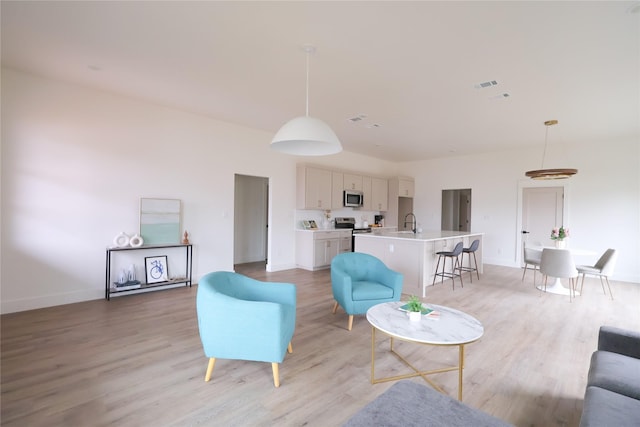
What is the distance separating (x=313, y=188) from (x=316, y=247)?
1360 mm

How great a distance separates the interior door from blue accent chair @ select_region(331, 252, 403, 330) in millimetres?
5005

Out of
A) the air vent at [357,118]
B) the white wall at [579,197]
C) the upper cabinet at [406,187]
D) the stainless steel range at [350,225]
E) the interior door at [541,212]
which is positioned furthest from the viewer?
the upper cabinet at [406,187]

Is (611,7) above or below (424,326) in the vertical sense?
above

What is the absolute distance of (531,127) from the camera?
5.45 meters

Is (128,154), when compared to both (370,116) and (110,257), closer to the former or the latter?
(110,257)

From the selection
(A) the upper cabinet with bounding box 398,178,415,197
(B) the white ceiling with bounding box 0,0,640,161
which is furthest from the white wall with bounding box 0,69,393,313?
(A) the upper cabinet with bounding box 398,178,415,197

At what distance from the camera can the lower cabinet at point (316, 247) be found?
655cm

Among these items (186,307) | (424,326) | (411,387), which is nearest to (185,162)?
(186,307)

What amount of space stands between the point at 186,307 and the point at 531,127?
6.60m

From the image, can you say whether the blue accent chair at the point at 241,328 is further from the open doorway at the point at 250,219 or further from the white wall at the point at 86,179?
the open doorway at the point at 250,219

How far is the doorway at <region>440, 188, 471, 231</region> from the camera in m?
9.90

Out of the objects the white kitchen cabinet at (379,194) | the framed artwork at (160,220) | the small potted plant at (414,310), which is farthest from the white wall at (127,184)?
the small potted plant at (414,310)

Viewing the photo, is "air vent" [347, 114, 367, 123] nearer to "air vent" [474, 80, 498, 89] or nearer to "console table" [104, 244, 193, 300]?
"air vent" [474, 80, 498, 89]

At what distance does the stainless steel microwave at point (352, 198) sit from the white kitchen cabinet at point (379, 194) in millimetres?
493
